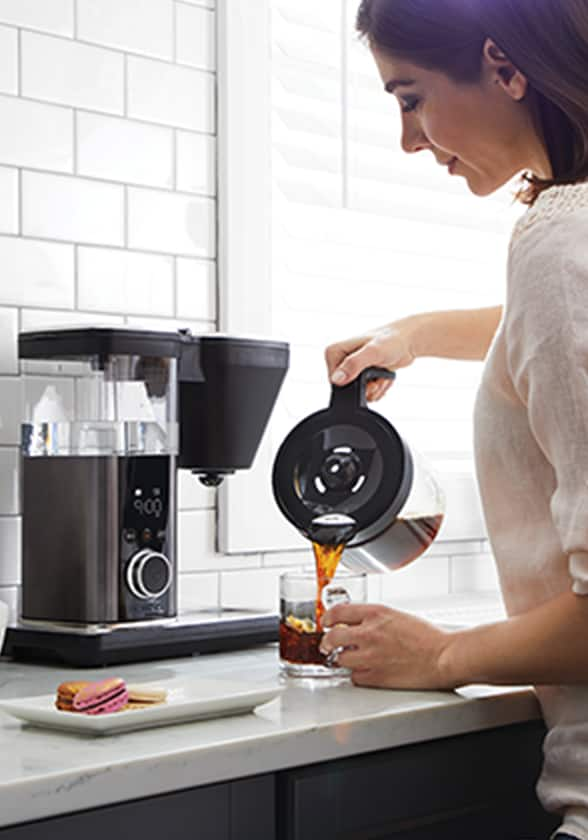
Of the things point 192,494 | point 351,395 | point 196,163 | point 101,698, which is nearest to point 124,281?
point 196,163

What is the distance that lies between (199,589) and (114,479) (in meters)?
0.49

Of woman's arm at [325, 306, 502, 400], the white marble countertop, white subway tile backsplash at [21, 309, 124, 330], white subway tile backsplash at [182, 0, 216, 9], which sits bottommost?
the white marble countertop

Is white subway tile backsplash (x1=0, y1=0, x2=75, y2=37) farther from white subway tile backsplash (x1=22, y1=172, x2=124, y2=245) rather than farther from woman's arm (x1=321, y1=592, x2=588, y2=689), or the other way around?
woman's arm (x1=321, y1=592, x2=588, y2=689)

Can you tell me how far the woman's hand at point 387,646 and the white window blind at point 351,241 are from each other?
71cm

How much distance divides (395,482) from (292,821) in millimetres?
419

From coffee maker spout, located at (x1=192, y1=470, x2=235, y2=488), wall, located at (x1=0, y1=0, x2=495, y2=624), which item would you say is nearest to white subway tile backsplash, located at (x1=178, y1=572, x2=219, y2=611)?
wall, located at (x1=0, y1=0, x2=495, y2=624)

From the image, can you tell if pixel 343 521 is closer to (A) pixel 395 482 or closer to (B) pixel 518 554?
(A) pixel 395 482

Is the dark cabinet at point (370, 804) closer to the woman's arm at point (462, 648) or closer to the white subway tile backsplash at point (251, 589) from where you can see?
the woman's arm at point (462, 648)

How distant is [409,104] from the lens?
1520 millimetres

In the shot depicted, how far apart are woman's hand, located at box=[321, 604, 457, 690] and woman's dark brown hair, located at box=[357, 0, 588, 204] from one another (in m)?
0.47

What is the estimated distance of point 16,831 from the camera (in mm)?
1146

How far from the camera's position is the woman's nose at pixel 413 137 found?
157 centimetres

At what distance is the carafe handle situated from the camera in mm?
1668

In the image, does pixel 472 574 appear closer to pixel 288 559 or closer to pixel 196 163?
pixel 288 559
